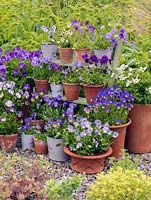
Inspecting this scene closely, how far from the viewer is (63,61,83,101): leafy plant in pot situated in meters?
4.34

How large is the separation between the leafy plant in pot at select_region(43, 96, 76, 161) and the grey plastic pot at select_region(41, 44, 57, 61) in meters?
0.43

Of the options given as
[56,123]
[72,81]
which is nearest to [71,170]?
[56,123]

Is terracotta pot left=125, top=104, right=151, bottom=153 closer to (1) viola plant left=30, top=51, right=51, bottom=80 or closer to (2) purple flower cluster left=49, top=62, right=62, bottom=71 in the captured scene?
(2) purple flower cluster left=49, top=62, right=62, bottom=71

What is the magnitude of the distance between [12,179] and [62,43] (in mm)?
2012

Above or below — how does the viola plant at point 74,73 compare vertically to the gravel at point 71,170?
above

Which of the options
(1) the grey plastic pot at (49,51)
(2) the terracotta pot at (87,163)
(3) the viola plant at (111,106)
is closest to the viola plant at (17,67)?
(1) the grey plastic pot at (49,51)

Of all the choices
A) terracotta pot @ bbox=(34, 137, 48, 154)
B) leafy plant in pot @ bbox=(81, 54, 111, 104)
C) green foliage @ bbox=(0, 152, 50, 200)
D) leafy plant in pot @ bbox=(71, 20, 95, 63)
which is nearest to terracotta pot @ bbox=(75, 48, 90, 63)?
leafy plant in pot @ bbox=(71, 20, 95, 63)

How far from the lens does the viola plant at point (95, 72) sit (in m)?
4.24

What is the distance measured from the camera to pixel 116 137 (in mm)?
4160

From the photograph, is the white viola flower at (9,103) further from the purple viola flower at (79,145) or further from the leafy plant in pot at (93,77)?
the purple viola flower at (79,145)

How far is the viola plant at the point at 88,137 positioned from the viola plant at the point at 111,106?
5.2 inches

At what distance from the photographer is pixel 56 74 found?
4.48 m

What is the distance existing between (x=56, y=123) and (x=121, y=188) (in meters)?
1.56

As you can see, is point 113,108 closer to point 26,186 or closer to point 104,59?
point 104,59
